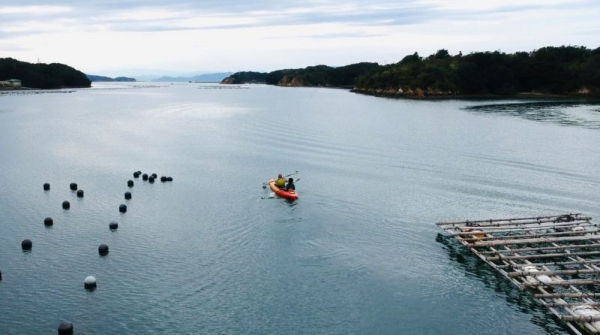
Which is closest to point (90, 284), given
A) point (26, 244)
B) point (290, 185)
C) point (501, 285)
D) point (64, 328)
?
point (64, 328)

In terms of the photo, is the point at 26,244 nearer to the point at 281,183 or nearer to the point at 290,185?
the point at 281,183

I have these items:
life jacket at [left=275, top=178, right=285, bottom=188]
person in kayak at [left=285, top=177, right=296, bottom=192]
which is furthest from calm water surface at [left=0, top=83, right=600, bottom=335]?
life jacket at [left=275, top=178, right=285, bottom=188]

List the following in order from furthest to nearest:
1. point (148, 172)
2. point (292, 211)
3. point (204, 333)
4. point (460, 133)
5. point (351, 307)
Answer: point (460, 133)
point (148, 172)
point (292, 211)
point (351, 307)
point (204, 333)

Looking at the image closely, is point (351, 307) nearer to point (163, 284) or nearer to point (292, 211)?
point (163, 284)

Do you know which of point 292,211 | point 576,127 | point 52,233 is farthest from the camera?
point 576,127

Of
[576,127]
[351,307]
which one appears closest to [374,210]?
[351,307]

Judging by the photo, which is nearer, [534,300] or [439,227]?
[534,300]

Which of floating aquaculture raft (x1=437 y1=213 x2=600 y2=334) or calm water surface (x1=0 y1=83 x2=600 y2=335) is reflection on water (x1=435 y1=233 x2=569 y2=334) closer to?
calm water surface (x1=0 y1=83 x2=600 y2=335)
